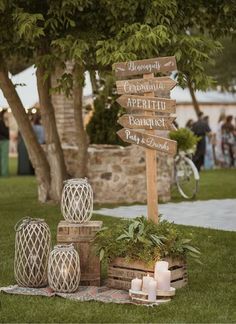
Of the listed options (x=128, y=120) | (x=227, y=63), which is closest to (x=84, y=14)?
(x=128, y=120)

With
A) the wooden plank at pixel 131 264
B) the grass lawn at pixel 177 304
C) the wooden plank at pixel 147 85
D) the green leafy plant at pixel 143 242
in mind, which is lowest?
the grass lawn at pixel 177 304

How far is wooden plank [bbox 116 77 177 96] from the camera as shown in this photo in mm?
6938

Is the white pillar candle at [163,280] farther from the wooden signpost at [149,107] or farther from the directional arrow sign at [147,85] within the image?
the directional arrow sign at [147,85]

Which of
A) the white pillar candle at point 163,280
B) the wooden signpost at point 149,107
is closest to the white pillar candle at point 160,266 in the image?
the white pillar candle at point 163,280

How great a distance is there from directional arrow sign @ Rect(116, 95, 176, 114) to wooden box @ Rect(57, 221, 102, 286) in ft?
3.51

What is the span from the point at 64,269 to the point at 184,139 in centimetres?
835

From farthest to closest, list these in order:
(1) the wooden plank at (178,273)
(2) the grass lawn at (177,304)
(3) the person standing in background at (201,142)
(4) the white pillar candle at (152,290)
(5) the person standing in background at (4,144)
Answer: (3) the person standing in background at (201,142), (5) the person standing in background at (4,144), (1) the wooden plank at (178,273), (4) the white pillar candle at (152,290), (2) the grass lawn at (177,304)

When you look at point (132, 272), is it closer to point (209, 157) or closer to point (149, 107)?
point (149, 107)

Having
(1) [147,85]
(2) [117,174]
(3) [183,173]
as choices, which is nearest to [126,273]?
(1) [147,85]

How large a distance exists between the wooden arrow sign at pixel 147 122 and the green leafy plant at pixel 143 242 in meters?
0.81

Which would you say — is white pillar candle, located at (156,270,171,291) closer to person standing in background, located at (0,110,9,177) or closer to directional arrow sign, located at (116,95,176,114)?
directional arrow sign, located at (116,95,176,114)

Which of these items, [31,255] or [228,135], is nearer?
[31,255]

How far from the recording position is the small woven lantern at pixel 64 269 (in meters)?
6.68

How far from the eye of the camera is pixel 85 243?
23.2 ft
